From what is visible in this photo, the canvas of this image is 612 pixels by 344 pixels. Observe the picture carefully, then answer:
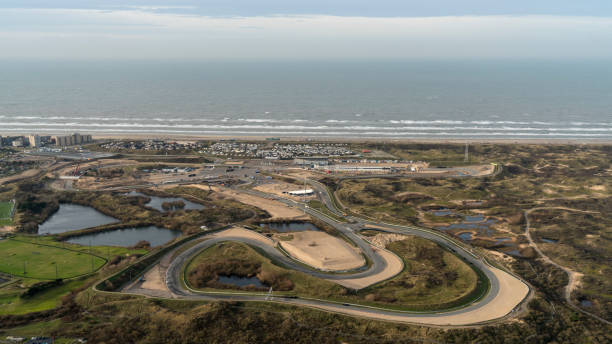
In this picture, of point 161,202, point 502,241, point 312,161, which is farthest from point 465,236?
point 161,202

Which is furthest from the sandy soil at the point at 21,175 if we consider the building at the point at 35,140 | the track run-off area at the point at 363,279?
the track run-off area at the point at 363,279

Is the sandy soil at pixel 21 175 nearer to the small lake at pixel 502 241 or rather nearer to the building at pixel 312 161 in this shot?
the building at pixel 312 161

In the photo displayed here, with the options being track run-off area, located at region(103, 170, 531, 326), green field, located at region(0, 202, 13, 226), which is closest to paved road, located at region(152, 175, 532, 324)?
track run-off area, located at region(103, 170, 531, 326)

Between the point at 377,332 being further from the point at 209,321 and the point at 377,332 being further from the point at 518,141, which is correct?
the point at 518,141

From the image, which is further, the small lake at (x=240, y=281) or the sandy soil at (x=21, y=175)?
the sandy soil at (x=21, y=175)

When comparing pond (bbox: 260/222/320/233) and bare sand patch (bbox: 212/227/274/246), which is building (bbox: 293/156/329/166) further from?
bare sand patch (bbox: 212/227/274/246)

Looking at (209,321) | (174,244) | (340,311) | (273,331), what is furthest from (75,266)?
(340,311)

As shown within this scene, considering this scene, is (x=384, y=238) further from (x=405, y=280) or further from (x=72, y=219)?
(x=72, y=219)
